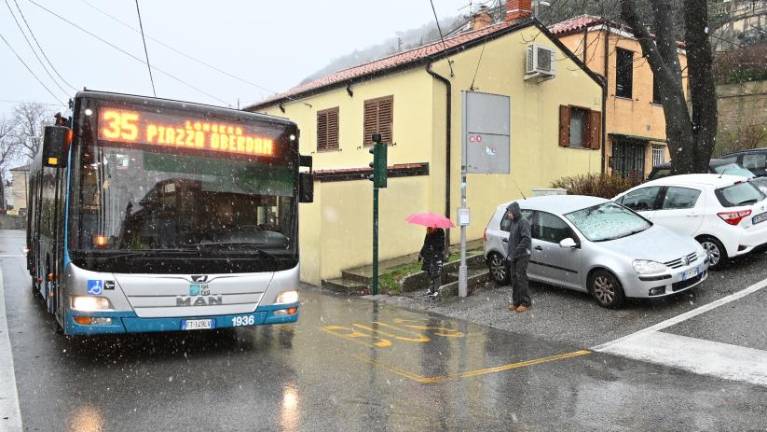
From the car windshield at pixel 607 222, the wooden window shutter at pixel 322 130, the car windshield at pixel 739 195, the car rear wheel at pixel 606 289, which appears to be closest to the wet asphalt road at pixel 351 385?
the car rear wheel at pixel 606 289

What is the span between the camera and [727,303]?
884cm

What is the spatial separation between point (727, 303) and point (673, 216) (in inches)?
89.6

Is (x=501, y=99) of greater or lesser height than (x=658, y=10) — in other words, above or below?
below

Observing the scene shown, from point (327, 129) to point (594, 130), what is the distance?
28.0ft

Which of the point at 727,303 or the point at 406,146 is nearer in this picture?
the point at 727,303

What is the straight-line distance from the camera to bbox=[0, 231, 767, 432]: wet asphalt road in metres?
4.92

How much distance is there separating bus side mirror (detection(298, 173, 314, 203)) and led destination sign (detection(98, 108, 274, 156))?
1.82ft

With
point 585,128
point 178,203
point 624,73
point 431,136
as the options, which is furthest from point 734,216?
point 624,73

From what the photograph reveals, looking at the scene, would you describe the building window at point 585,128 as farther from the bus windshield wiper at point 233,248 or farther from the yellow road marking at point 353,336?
the bus windshield wiper at point 233,248

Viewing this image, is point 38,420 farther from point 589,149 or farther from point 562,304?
point 589,149

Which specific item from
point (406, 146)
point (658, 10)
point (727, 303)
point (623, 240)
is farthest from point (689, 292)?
point (406, 146)

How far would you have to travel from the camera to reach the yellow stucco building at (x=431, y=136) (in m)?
13.7

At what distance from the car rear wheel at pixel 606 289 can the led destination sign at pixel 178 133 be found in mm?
5361

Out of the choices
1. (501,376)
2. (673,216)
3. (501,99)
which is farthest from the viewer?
(501,99)
